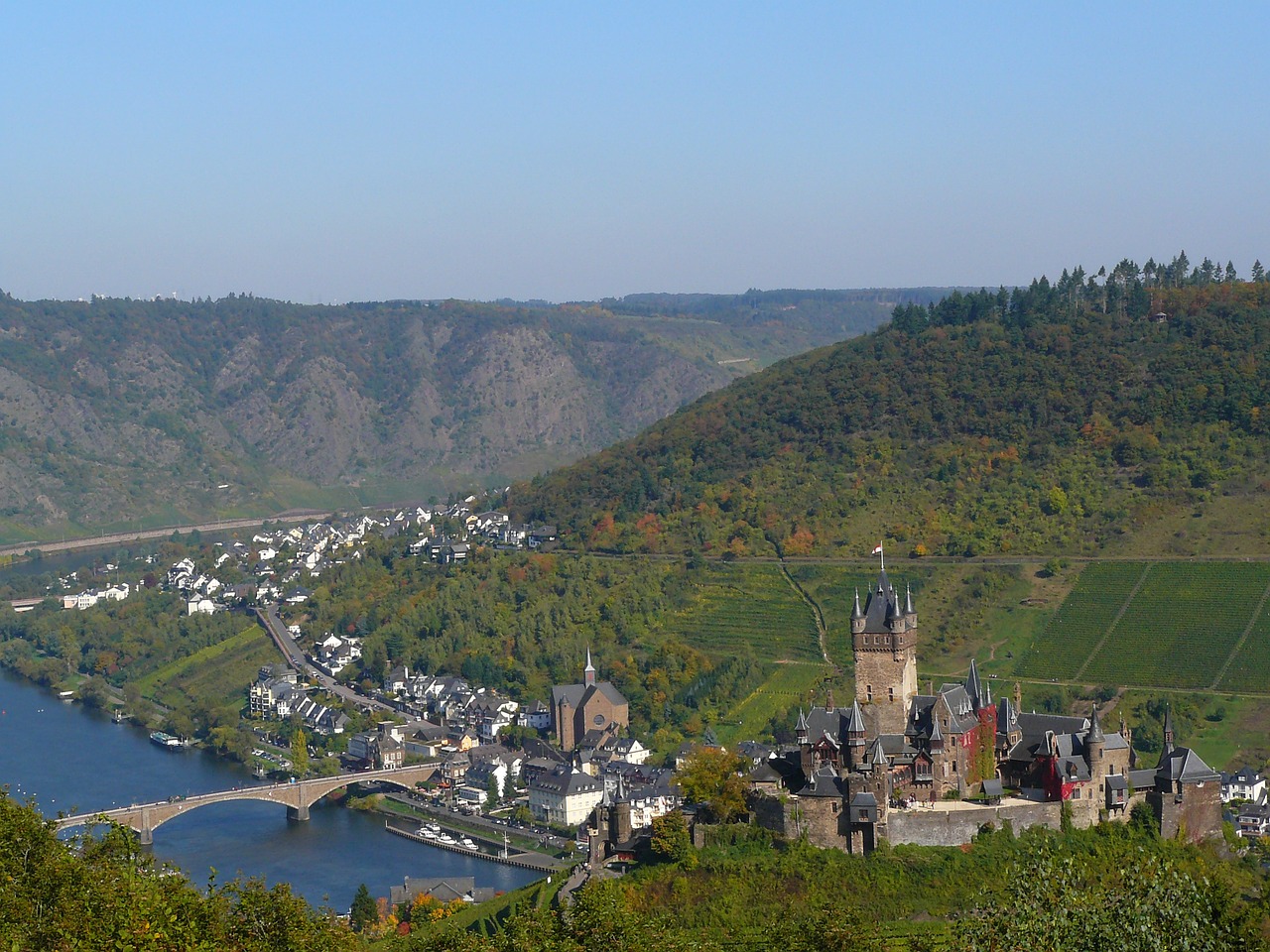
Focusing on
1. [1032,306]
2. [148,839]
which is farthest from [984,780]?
[1032,306]

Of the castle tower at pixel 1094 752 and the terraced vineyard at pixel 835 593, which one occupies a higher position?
the castle tower at pixel 1094 752

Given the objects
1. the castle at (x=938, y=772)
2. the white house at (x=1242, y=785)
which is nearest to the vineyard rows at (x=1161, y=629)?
→ the white house at (x=1242, y=785)

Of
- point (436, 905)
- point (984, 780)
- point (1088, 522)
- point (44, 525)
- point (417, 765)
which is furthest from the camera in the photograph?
point (44, 525)

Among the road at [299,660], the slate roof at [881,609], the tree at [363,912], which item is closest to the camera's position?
the slate roof at [881,609]

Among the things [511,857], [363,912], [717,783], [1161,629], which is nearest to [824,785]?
[717,783]

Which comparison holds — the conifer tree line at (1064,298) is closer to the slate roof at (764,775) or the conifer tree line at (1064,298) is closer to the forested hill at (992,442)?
the forested hill at (992,442)

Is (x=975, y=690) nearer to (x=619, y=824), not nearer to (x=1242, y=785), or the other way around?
(x=619, y=824)

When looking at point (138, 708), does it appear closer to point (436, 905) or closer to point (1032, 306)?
point (436, 905)

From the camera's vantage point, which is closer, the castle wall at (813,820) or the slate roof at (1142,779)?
the castle wall at (813,820)
